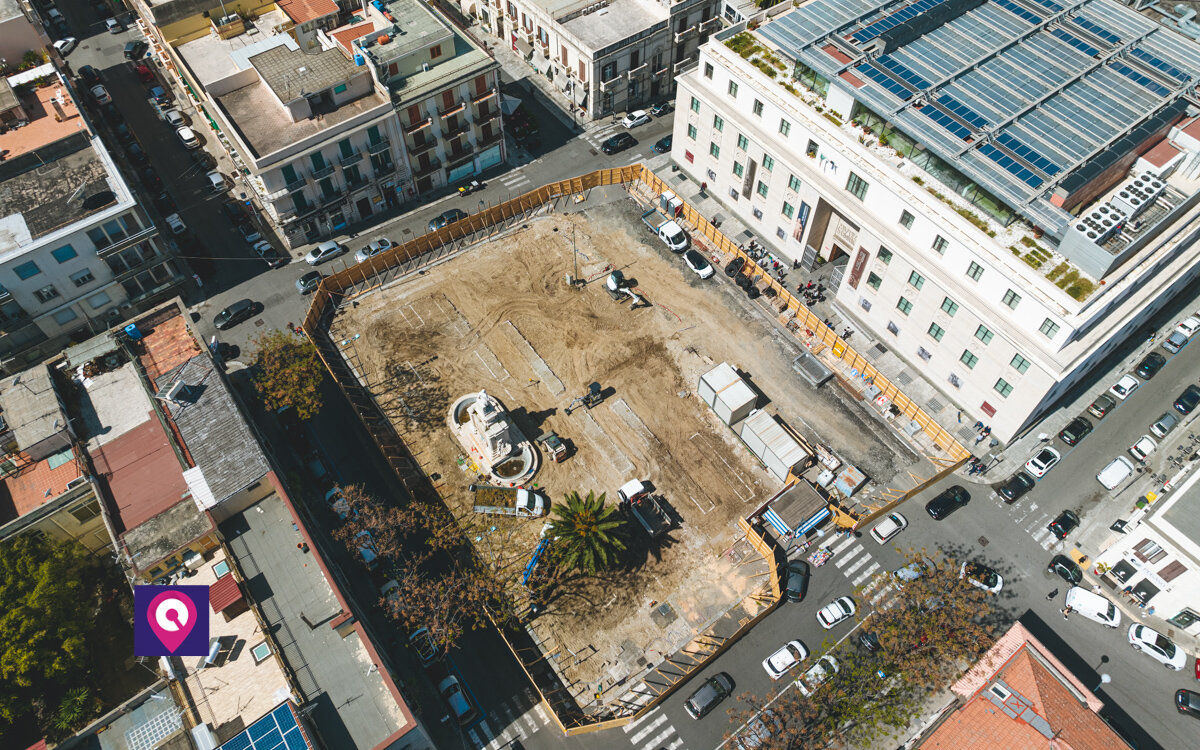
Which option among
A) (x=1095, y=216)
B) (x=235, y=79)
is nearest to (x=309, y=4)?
(x=235, y=79)

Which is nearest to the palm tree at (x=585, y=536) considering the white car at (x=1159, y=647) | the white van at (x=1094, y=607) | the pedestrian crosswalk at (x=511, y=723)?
the pedestrian crosswalk at (x=511, y=723)

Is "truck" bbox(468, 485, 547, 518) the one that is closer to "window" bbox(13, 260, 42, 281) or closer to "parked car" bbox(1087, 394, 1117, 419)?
"window" bbox(13, 260, 42, 281)

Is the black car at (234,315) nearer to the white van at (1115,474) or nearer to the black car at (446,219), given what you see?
the black car at (446,219)

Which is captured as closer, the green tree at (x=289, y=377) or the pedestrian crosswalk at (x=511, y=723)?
the pedestrian crosswalk at (x=511, y=723)

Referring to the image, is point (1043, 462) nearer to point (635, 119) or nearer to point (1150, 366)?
point (1150, 366)

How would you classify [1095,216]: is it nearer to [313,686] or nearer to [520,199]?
[520,199]

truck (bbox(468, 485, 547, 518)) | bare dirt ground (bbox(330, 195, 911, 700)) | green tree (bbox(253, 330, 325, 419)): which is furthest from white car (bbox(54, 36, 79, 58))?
truck (bbox(468, 485, 547, 518))
